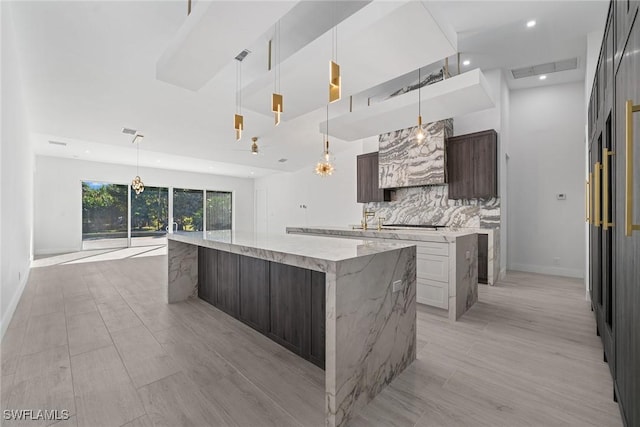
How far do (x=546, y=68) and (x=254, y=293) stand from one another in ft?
19.7

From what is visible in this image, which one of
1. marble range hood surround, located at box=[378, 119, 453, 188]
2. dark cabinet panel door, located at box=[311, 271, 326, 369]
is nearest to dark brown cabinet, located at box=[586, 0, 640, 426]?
dark cabinet panel door, located at box=[311, 271, 326, 369]

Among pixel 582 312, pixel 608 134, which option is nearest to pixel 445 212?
pixel 582 312

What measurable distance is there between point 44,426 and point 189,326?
1322mm

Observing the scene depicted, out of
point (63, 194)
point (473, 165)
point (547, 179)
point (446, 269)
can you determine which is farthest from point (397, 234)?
point (63, 194)

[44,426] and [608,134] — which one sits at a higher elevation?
[608,134]

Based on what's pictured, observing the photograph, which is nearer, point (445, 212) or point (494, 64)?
point (494, 64)

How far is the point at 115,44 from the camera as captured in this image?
11.0ft

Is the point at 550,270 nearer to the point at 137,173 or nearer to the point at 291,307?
the point at 291,307

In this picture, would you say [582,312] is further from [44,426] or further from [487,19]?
[44,426]

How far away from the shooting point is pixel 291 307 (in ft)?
7.63

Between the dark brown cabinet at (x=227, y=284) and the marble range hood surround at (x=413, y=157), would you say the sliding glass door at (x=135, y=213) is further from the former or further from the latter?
the marble range hood surround at (x=413, y=157)

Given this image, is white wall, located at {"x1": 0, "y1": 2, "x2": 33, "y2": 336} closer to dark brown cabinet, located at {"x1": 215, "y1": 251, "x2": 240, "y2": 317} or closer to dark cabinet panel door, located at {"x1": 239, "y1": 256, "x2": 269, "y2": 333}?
dark brown cabinet, located at {"x1": 215, "y1": 251, "x2": 240, "y2": 317}

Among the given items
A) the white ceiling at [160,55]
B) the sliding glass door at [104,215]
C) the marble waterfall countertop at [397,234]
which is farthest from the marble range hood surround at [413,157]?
the sliding glass door at [104,215]

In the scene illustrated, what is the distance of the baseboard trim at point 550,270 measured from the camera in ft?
16.6
